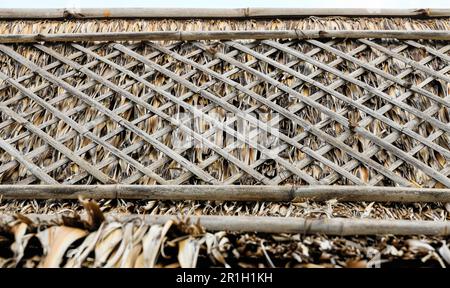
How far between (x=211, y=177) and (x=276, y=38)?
82 centimetres

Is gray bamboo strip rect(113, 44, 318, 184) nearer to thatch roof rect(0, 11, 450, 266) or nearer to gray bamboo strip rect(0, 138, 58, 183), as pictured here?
thatch roof rect(0, 11, 450, 266)

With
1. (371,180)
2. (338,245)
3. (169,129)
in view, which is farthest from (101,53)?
(338,245)

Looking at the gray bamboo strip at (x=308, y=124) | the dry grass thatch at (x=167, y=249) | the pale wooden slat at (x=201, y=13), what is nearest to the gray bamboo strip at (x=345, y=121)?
the gray bamboo strip at (x=308, y=124)

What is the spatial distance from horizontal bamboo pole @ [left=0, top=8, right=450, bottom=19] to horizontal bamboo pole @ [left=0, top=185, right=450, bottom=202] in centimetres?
114

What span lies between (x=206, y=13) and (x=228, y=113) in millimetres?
739

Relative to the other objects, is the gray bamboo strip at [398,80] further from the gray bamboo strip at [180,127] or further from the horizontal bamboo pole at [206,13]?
the gray bamboo strip at [180,127]

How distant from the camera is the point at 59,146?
5.82 feet

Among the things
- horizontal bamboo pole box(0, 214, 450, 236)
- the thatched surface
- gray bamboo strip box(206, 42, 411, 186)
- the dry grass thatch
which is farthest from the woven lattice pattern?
the dry grass thatch

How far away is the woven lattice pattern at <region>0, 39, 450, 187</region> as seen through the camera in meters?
Answer: 1.72

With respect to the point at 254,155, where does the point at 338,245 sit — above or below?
below

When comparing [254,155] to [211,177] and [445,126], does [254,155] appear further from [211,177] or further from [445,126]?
[445,126]

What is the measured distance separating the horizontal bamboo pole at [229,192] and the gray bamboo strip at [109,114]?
0.12 metres
